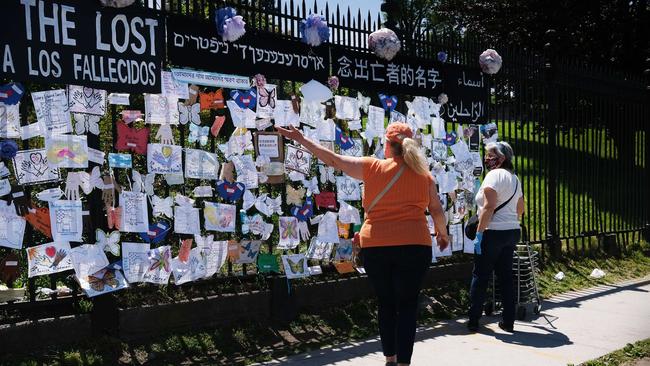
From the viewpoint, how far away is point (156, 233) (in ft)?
18.6

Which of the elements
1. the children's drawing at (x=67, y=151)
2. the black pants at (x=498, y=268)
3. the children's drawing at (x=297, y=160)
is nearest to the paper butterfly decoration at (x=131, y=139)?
the children's drawing at (x=67, y=151)

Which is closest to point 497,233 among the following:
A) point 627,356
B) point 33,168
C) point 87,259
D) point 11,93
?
point 627,356

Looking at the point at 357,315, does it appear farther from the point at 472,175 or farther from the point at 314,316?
the point at 472,175

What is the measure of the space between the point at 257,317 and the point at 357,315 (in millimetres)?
1147

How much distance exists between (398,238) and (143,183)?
2246 millimetres

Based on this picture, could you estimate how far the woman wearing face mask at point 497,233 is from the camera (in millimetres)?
6512

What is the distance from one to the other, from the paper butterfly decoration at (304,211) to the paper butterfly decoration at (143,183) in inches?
60.8

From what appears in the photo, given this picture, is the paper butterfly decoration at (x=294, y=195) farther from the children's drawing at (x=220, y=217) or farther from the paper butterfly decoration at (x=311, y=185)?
the children's drawing at (x=220, y=217)

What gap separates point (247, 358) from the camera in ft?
18.2

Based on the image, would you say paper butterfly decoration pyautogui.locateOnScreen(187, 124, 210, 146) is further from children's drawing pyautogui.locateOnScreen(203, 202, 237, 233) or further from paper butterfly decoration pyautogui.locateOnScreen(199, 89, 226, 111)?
children's drawing pyautogui.locateOnScreen(203, 202, 237, 233)

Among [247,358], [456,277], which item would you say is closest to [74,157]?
[247,358]

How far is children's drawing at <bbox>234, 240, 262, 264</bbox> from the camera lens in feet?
20.4

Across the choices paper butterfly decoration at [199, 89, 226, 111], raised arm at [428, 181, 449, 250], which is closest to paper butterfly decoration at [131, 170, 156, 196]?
paper butterfly decoration at [199, 89, 226, 111]

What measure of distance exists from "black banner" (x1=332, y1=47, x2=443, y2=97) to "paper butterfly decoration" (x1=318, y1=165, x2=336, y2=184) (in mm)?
940
